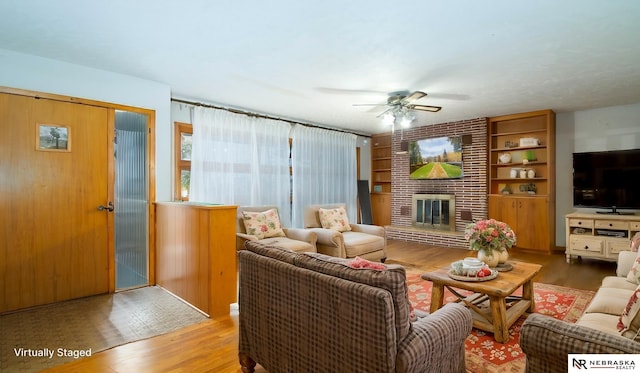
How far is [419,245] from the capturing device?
6.18m

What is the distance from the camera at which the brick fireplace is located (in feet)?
19.3

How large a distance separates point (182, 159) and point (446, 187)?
15.9 feet

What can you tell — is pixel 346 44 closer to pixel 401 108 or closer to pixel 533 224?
pixel 401 108

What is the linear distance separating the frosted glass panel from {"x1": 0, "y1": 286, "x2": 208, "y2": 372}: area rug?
13.4 inches

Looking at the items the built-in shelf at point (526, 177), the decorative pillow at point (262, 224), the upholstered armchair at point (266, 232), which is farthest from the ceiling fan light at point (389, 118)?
the built-in shelf at point (526, 177)

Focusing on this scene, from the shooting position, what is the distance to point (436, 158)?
645 cm

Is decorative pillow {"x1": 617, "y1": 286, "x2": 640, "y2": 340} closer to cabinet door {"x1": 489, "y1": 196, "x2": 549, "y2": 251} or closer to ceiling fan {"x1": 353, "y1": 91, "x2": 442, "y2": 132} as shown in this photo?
ceiling fan {"x1": 353, "y1": 91, "x2": 442, "y2": 132}

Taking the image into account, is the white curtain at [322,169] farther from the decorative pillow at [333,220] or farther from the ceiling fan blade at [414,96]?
the ceiling fan blade at [414,96]

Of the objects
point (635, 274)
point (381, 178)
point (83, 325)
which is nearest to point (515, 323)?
point (635, 274)

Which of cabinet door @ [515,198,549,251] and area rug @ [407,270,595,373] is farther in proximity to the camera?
cabinet door @ [515,198,549,251]

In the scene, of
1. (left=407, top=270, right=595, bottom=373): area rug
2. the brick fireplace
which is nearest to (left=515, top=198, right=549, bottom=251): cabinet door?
the brick fireplace

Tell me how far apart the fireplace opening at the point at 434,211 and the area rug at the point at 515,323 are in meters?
2.46

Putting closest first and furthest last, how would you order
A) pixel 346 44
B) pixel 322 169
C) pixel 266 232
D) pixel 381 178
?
pixel 346 44, pixel 266 232, pixel 322 169, pixel 381 178

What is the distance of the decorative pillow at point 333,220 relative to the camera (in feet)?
15.4
